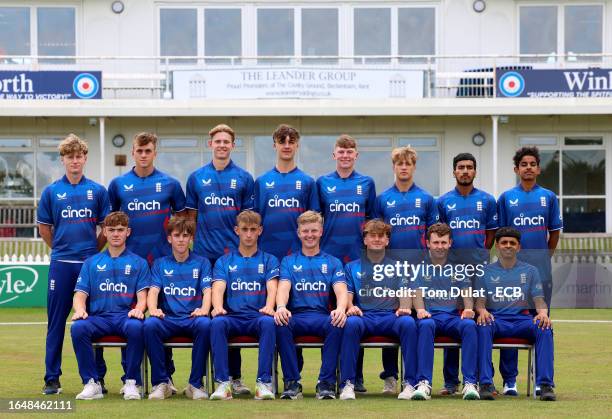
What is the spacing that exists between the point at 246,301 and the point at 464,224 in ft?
6.66

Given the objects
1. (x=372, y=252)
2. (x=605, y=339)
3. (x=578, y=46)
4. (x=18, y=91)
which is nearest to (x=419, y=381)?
(x=372, y=252)

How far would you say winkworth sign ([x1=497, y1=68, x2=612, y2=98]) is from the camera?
91.2 feet

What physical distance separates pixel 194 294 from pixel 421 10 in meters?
21.4

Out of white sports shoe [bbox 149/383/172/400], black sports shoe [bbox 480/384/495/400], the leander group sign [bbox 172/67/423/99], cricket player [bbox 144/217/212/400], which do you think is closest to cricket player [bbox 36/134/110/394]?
cricket player [bbox 144/217/212/400]

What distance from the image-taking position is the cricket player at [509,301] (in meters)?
9.84

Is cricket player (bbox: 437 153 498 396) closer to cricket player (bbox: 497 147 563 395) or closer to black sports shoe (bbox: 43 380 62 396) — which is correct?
cricket player (bbox: 497 147 563 395)

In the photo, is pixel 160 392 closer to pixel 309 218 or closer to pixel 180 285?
pixel 180 285

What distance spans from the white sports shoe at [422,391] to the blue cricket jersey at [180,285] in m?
1.91

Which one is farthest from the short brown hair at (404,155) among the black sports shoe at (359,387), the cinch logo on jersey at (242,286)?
the black sports shoe at (359,387)

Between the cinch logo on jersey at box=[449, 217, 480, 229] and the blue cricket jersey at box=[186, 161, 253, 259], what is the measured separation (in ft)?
5.92

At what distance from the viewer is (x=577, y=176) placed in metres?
29.4

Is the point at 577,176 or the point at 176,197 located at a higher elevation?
the point at 577,176

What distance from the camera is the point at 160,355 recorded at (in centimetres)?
984

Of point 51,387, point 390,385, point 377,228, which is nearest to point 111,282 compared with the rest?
point 51,387
